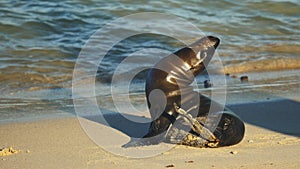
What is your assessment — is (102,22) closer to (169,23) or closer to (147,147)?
(169,23)

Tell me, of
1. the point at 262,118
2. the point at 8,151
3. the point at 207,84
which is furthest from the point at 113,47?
the point at 8,151

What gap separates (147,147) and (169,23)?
21.0ft

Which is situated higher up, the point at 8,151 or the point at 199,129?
the point at 199,129

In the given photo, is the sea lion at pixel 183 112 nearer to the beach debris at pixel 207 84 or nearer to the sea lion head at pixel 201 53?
the sea lion head at pixel 201 53

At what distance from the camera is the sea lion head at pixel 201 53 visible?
4719mm

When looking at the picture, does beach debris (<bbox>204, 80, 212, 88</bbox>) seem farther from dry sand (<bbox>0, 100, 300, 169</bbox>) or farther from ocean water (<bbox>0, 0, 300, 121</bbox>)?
dry sand (<bbox>0, 100, 300, 169</bbox>)

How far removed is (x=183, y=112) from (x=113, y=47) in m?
4.63

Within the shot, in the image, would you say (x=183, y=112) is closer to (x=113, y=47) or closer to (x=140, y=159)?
(x=140, y=159)

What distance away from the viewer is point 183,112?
4605 mm

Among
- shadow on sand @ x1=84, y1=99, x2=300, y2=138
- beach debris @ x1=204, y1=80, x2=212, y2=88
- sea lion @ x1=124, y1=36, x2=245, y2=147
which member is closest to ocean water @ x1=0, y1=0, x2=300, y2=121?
beach debris @ x1=204, y1=80, x2=212, y2=88

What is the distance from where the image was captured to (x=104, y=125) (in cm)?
522

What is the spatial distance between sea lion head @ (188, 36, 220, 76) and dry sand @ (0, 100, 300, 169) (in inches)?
25.7

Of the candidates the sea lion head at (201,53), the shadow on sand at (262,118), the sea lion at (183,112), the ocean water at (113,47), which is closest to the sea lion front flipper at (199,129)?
the sea lion at (183,112)

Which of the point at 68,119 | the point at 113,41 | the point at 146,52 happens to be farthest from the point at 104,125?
the point at 113,41
